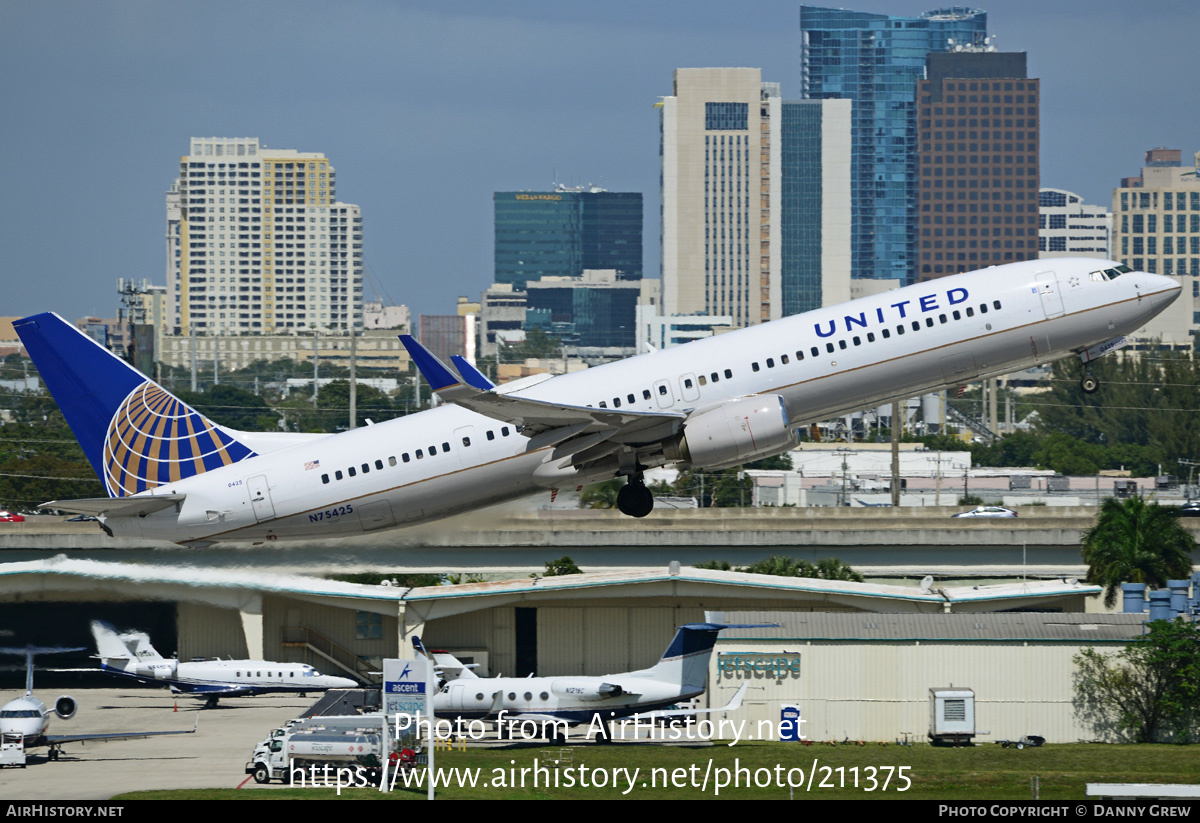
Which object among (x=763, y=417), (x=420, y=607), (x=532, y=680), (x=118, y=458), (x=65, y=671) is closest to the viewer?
(x=763, y=417)

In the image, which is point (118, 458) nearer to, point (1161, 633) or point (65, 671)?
point (65, 671)

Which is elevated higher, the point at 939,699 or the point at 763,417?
the point at 763,417

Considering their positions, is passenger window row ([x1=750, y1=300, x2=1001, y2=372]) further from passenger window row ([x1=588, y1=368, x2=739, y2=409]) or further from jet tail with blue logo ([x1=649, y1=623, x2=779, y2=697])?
jet tail with blue logo ([x1=649, y1=623, x2=779, y2=697])

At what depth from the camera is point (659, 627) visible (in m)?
74.0

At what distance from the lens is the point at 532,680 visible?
2354 inches

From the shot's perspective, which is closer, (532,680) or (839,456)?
(532,680)

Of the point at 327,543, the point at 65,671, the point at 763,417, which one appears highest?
the point at 763,417

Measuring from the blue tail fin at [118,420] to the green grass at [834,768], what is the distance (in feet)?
34.8

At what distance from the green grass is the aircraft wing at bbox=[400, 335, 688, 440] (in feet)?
35.9

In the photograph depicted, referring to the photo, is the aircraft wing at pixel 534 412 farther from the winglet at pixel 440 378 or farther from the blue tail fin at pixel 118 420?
the blue tail fin at pixel 118 420

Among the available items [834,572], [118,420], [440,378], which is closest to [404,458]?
[440,378]

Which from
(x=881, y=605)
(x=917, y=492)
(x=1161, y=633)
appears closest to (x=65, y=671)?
(x=881, y=605)

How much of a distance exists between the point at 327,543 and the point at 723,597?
2353 cm

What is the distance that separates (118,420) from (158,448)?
1.80 metres
